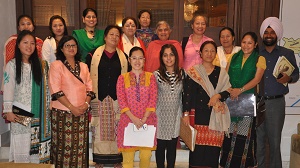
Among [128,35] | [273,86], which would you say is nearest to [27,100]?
[128,35]

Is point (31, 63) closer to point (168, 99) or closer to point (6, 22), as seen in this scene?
point (168, 99)

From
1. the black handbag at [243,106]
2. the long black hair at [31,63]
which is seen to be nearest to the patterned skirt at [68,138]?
the long black hair at [31,63]

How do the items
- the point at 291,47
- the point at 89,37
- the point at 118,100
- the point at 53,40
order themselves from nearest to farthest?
the point at 118,100 → the point at 53,40 → the point at 89,37 → the point at 291,47

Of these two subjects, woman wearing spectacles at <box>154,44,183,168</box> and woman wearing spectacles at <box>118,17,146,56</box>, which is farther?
woman wearing spectacles at <box>118,17,146,56</box>

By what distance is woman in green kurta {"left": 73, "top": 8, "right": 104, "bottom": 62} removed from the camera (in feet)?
10.5

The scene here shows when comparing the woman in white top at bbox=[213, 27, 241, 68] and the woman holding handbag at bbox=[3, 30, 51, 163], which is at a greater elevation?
the woman in white top at bbox=[213, 27, 241, 68]

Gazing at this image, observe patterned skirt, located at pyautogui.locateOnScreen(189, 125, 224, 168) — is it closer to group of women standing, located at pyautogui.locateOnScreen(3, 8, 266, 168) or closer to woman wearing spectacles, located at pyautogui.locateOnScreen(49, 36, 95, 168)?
group of women standing, located at pyautogui.locateOnScreen(3, 8, 266, 168)

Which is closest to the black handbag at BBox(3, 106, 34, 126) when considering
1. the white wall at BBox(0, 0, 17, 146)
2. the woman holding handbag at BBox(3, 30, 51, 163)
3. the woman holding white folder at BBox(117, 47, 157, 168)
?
the woman holding handbag at BBox(3, 30, 51, 163)

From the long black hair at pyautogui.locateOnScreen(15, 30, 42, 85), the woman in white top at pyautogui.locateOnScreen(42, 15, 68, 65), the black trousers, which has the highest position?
the woman in white top at pyautogui.locateOnScreen(42, 15, 68, 65)

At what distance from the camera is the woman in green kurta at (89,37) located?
126 inches

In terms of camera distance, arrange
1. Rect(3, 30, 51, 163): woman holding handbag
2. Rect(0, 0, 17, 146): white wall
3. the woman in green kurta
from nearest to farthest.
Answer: Rect(3, 30, 51, 163): woman holding handbag
the woman in green kurta
Rect(0, 0, 17, 146): white wall

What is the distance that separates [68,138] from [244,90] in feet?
5.60

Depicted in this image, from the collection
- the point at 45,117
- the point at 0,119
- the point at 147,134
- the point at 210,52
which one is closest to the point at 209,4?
the point at 210,52

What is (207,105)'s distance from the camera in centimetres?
278
